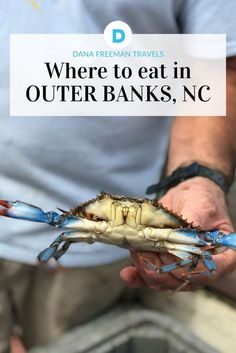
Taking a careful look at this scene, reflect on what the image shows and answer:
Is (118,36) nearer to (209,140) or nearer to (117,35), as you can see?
(117,35)

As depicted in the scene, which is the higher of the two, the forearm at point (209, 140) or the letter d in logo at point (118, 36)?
the letter d in logo at point (118, 36)

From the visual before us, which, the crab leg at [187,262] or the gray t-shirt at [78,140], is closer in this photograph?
the crab leg at [187,262]

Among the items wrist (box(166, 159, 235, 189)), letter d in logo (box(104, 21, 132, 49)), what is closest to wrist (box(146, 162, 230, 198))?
wrist (box(166, 159, 235, 189))

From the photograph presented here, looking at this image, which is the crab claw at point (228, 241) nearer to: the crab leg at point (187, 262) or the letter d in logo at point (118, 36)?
the crab leg at point (187, 262)

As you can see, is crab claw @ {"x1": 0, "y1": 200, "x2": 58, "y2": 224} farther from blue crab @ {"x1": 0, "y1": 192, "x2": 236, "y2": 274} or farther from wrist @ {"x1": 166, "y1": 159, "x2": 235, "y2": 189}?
wrist @ {"x1": 166, "y1": 159, "x2": 235, "y2": 189}

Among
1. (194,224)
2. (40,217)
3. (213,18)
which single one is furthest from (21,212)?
(213,18)

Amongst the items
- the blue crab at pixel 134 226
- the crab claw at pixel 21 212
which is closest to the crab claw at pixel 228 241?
the blue crab at pixel 134 226

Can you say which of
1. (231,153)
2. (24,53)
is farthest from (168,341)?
(24,53)
